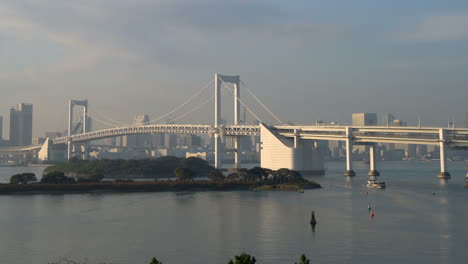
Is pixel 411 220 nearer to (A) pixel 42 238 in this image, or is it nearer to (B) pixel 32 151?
(A) pixel 42 238

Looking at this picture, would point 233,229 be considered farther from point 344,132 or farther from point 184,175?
point 344,132

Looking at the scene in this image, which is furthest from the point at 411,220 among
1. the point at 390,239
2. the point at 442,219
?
the point at 390,239

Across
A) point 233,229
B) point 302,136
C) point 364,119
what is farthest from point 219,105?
point 364,119

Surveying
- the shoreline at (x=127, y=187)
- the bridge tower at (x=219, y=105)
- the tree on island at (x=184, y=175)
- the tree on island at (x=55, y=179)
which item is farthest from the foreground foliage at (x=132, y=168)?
the tree on island at (x=55, y=179)

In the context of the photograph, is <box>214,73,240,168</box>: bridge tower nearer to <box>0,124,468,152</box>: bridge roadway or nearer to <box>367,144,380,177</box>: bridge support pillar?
<box>0,124,468,152</box>: bridge roadway

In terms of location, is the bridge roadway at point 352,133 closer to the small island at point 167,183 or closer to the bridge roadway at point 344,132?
the bridge roadway at point 344,132

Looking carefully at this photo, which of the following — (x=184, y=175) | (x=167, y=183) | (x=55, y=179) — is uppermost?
(x=184, y=175)

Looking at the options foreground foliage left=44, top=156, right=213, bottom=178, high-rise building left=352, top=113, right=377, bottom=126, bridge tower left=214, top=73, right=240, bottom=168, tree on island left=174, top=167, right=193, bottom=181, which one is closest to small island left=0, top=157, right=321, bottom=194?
tree on island left=174, top=167, right=193, bottom=181

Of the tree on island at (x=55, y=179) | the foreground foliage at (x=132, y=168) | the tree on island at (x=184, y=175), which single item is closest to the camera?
the tree on island at (x=55, y=179)
